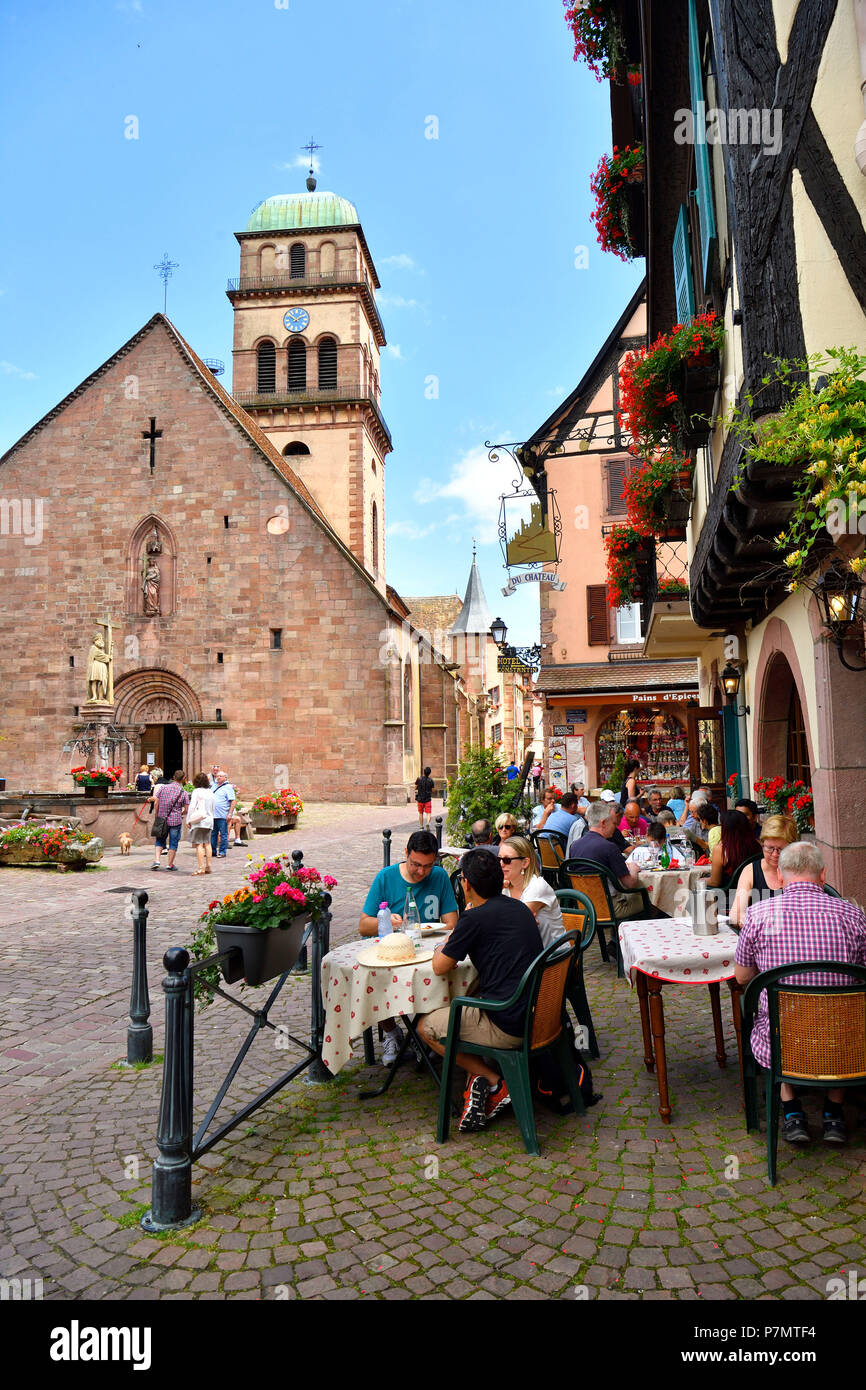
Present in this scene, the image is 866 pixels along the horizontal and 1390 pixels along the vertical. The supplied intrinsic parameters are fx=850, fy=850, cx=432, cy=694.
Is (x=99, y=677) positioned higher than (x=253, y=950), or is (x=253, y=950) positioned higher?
(x=99, y=677)

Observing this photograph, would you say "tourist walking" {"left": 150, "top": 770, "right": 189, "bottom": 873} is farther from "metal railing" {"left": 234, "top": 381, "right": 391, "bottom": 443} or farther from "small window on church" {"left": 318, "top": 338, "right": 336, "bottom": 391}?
"small window on church" {"left": 318, "top": 338, "right": 336, "bottom": 391}

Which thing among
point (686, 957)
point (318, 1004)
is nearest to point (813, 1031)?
point (686, 957)

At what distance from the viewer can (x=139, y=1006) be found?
5.33m

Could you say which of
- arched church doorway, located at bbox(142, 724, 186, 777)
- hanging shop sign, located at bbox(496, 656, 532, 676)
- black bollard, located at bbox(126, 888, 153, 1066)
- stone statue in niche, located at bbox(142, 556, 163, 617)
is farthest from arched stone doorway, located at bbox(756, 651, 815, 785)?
stone statue in niche, located at bbox(142, 556, 163, 617)

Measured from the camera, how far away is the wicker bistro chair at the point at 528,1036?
387cm

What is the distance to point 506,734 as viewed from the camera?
71.9 m

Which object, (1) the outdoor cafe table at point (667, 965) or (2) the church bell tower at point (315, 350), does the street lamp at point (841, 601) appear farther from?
(2) the church bell tower at point (315, 350)

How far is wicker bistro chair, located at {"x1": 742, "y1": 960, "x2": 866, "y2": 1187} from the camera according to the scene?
11.3 ft

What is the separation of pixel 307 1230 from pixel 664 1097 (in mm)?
1819

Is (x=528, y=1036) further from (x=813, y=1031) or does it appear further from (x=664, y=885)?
(x=664, y=885)

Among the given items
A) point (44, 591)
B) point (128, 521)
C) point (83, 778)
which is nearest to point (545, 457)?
point (83, 778)

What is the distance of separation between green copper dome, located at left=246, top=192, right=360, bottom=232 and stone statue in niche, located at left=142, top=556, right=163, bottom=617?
21509 millimetres

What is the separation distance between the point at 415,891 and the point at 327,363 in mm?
39582

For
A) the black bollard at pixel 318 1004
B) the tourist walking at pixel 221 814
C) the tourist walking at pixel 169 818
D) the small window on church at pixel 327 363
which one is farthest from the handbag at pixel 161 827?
the small window on church at pixel 327 363
